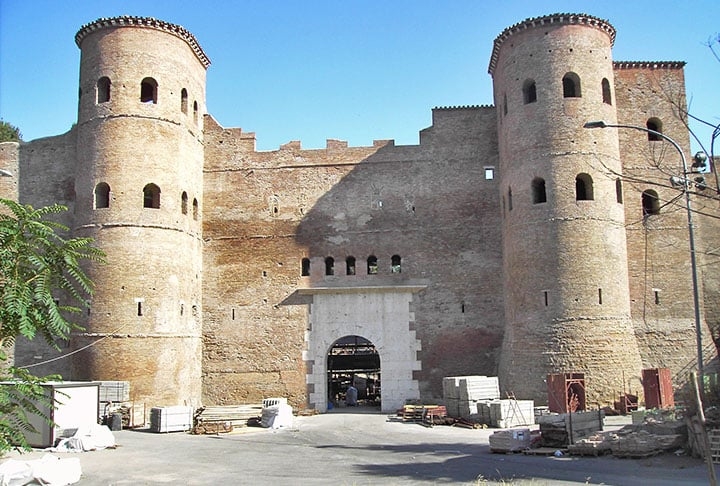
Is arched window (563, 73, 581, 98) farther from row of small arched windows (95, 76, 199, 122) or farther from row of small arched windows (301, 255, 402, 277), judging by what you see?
row of small arched windows (95, 76, 199, 122)

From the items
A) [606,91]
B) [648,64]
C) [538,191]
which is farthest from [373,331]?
[648,64]

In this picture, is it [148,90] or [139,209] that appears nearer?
[139,209]

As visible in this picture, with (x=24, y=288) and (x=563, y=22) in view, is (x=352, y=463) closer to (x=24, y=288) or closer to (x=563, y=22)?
(x=24, y=288)

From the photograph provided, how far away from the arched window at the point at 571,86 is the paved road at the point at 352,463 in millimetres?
10938

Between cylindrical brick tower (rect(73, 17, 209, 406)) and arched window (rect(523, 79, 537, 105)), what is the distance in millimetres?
11161

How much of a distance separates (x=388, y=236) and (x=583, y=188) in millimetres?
6528

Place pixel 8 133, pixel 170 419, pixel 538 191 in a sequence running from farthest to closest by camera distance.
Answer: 1. pixel 8 133
2. pixel 538 191
3. pixel 170 419

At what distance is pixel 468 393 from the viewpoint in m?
18.8

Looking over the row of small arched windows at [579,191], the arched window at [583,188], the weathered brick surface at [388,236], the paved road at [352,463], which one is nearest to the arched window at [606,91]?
the weathered brick surface at [388,236]

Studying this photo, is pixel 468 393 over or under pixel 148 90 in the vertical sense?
under

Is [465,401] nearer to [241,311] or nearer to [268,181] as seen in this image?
[241,311]

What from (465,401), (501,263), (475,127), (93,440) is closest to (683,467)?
(465,401)

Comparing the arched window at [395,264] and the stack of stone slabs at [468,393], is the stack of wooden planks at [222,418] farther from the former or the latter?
the arched window at [395,264]

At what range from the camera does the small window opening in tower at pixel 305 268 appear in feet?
75.3
